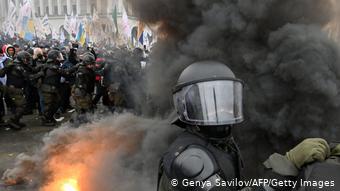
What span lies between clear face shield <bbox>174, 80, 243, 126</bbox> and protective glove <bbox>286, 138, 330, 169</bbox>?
0.38 meters

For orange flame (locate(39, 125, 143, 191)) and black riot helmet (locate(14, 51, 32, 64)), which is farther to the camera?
black riot helmet (locate(14, 51, 32, 64))

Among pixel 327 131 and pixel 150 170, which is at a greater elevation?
pixel 327 131

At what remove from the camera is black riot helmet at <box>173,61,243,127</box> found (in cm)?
206

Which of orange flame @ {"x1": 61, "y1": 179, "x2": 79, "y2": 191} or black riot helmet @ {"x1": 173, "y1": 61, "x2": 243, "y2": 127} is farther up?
black riot helmet @ {"x1": 173, "y1": 61, "x2": 243, "y2": 127}

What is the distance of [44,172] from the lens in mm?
5078

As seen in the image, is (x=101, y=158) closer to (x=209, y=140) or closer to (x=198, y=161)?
(x=209, y=140)

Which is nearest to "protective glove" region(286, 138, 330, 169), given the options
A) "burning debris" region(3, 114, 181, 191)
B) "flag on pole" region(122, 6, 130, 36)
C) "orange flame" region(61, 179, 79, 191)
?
"burning debris" region(3, 114, 181, 191)

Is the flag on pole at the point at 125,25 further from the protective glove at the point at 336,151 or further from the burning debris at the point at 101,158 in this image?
the protective glove at the point at 336,151

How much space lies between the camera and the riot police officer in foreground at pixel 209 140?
1756mm

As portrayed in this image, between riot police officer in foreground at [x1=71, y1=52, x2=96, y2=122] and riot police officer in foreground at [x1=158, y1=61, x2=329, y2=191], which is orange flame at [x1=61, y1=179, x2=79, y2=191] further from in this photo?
riot police officer in foreground at [x1=71, y1=52, x2=96, y2=122]

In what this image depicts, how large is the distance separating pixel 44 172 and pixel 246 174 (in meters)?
2.74

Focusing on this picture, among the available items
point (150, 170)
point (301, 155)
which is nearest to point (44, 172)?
point (150, 170)

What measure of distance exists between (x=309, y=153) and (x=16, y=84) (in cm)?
764

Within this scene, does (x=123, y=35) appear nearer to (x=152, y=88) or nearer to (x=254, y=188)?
(x=152, y=88)
